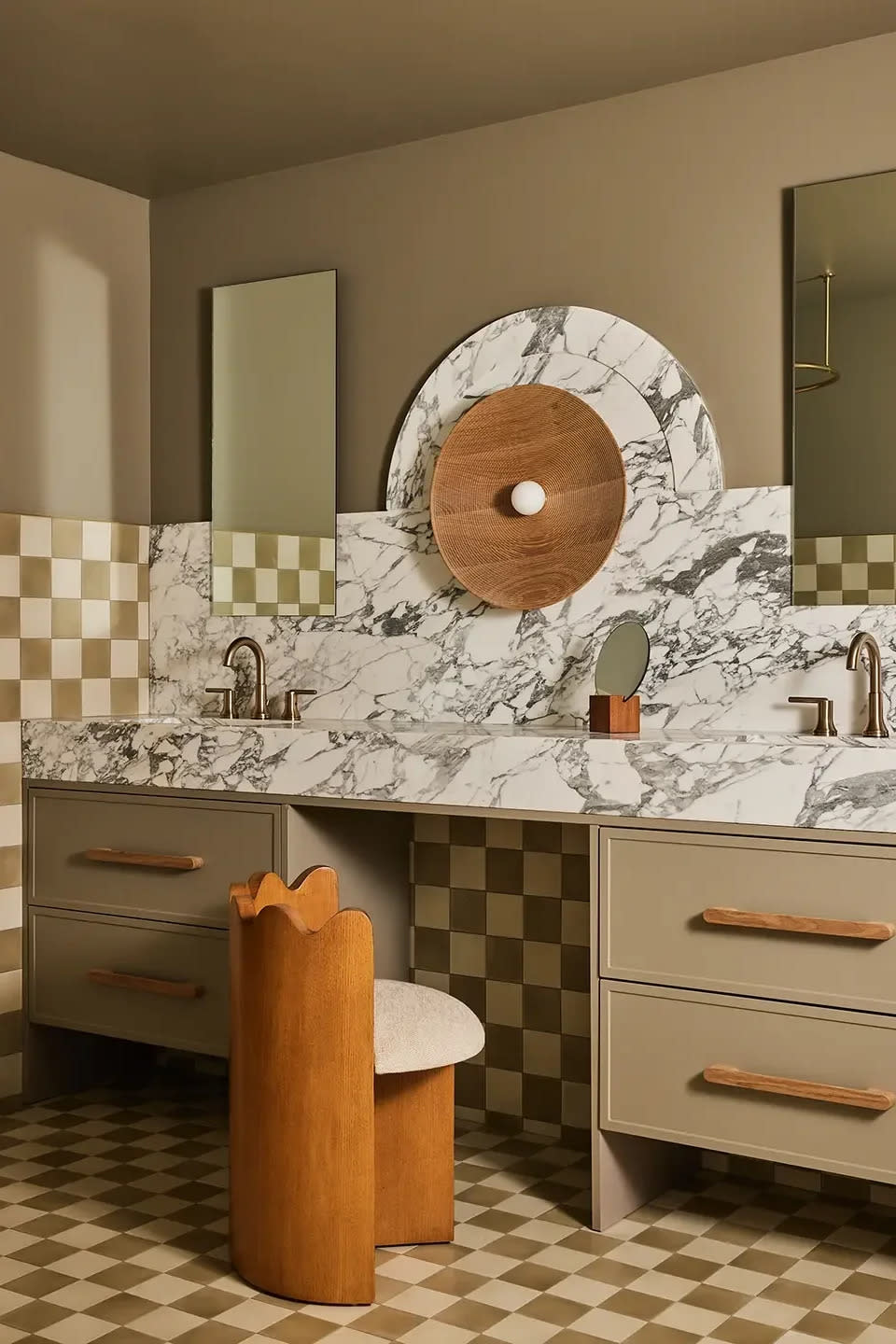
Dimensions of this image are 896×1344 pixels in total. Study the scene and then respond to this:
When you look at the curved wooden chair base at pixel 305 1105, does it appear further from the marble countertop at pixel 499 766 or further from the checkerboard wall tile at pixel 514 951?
the checkerboard wall tile at pixel 514 951

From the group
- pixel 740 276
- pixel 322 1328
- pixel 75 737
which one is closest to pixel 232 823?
pixel 75 737

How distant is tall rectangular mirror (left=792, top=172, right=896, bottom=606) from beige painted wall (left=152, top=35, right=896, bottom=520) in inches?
2.1

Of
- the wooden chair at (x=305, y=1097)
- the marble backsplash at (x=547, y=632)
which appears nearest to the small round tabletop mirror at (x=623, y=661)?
the marble backsplash at (x=547, y=632)

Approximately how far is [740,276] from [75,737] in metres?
1.82

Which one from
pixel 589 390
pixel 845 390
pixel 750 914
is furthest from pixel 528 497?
pixel 750 914

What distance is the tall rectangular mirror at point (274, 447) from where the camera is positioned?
135 inches

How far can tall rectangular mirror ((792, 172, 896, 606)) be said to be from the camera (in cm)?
270

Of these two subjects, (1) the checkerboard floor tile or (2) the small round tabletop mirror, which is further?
(2) the small round tabletop mirror

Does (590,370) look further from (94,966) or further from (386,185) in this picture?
(94,966)

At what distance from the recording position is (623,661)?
9.41ft

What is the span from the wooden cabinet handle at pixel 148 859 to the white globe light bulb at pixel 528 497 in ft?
3.45

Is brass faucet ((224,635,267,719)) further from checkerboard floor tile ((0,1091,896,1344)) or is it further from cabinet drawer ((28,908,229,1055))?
checkerboard floor tile ((0,1091,896,1344))

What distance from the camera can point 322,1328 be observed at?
2160 millimetres

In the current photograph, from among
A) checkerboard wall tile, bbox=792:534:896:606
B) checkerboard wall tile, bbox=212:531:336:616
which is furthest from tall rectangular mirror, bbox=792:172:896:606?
checkerboard wall tile, bbox=212:531:336:616
